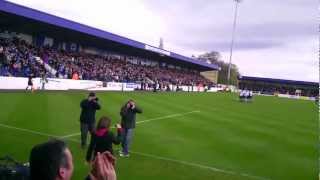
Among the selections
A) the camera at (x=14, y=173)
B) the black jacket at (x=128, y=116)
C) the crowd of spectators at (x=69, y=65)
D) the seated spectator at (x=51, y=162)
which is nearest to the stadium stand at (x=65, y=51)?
the crowd of spectators at (x=69, y=65)

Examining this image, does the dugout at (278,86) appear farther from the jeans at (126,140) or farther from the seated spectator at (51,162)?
the seated spectator at (51,162)

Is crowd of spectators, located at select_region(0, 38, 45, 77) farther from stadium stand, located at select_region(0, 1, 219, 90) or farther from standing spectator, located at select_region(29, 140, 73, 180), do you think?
standing spectator, located at select_region(29, 140, 73, 180)

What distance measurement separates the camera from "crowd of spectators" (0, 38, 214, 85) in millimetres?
39688

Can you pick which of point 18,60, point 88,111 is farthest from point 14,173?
point 18,60

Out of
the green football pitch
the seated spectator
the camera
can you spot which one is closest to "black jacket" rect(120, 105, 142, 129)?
the green football pitch

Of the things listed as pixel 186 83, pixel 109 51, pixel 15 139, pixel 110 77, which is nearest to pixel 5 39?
pixel 110 77

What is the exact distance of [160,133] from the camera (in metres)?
19.2

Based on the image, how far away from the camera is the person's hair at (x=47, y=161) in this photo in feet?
9.14

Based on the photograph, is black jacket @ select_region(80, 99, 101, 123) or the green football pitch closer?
the green football pitch

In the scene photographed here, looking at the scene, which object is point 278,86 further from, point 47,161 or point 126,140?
point 47,161

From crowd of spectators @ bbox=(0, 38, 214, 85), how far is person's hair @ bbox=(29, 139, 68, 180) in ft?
118

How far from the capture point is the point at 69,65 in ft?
165

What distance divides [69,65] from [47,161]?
48.5 metres

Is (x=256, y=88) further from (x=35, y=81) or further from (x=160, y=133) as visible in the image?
(x=160, y=133)
